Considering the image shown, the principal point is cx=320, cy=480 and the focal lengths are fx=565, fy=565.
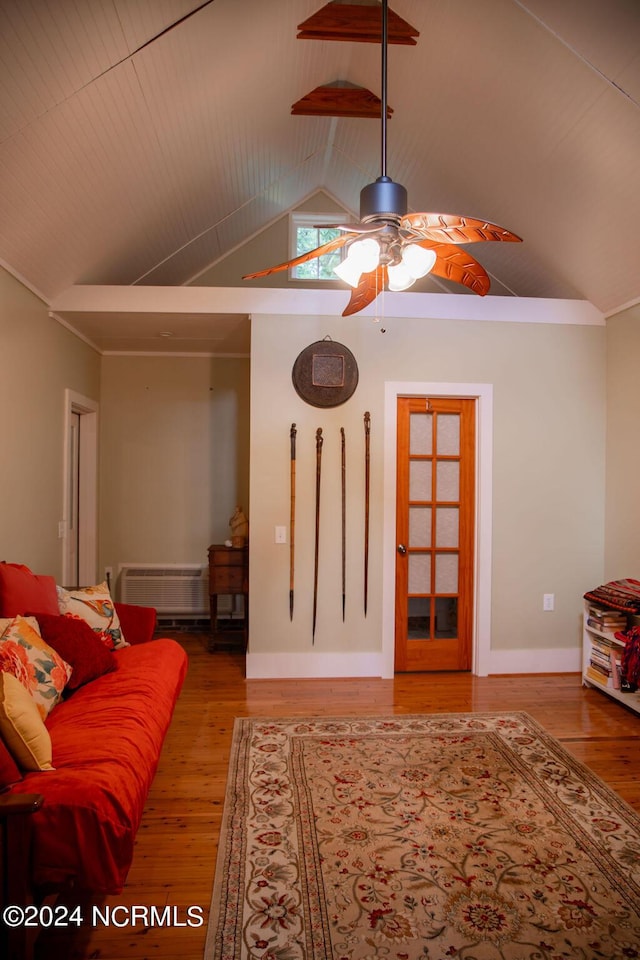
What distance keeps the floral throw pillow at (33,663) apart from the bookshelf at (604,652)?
9.87 feet

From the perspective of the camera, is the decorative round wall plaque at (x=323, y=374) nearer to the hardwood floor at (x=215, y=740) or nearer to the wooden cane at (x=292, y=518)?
the wooden cane at (x=292, y=518)

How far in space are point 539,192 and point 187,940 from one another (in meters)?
3.82

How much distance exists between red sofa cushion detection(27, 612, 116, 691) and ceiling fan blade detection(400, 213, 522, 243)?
2118 millimetres

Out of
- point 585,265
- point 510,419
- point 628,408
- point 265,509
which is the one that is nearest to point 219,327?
point 265,509

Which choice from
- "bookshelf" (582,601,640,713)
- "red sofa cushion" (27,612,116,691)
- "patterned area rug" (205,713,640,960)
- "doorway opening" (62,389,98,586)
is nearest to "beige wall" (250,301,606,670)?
"bookshelf" (582,601,640,713)

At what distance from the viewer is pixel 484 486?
3.95 m

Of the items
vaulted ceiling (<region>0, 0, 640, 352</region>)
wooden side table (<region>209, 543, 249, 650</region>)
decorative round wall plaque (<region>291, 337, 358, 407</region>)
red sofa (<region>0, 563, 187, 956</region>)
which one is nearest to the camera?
red sofa (<region>0, 563, 187, 956</region>)

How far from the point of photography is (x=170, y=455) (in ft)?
16.4

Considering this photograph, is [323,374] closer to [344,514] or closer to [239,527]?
[344,514]

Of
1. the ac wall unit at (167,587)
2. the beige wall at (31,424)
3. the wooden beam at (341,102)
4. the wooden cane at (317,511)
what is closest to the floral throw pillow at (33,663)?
the beige wall at (31,424)

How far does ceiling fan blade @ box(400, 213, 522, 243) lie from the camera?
1855 mm

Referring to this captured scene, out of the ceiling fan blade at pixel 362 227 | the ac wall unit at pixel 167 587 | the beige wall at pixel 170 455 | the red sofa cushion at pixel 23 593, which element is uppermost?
the ceiling fan blade at pixel 362 227

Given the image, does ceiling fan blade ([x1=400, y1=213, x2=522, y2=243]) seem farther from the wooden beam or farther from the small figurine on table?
the small figurine on table

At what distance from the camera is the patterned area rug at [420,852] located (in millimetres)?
1660
